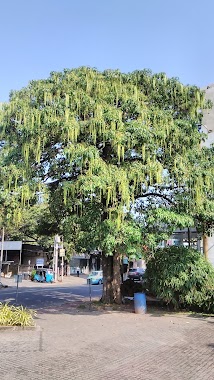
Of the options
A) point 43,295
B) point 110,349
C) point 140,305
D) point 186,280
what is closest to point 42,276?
point 43,295

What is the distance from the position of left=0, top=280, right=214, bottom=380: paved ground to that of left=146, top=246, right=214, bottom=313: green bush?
114cm

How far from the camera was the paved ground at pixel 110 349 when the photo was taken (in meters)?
6.41

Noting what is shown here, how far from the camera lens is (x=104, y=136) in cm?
1155

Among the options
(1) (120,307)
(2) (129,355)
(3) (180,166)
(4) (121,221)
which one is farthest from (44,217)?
(2) (129,355)

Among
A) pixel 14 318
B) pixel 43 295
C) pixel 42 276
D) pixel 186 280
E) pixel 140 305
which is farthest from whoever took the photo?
pixel 42 276

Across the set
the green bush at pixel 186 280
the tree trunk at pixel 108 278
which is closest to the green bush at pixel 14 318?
the green bush at pixel 186 280

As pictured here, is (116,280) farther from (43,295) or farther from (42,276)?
(42,276)

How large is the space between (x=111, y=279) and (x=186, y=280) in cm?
397

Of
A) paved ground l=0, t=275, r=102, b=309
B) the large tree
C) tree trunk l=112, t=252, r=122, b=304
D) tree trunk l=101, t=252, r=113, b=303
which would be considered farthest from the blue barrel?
paved ground l=0, t=275, r=102, b=309

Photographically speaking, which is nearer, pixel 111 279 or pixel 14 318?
pixel 14 318

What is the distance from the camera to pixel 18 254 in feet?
158

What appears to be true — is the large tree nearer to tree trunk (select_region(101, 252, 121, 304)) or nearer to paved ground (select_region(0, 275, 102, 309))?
tree trunk (select_region(101, 252, 121, 304))

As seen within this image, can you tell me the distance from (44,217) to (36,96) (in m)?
7.23

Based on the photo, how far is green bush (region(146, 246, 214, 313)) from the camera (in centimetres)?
1379
